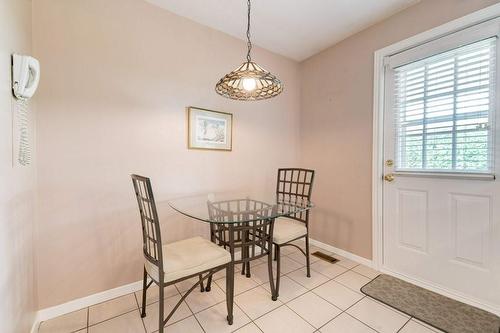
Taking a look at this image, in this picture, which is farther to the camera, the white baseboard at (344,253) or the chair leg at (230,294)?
the white baseboard at (344,253)

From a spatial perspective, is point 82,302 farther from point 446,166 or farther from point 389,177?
point 446,166

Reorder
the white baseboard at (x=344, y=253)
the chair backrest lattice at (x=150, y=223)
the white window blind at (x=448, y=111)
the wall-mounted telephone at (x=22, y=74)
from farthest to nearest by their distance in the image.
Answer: the white baseboard at (x=344, y=253)
the white window blind at (x=448, y=111)
the chair backrest lattice at (x=150, y=223)
the wall-mounted telephone at (x=22, y=74)

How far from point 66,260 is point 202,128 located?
1568 mm

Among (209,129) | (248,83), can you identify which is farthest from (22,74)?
(209,129)

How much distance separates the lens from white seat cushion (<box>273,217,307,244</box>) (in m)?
1.97

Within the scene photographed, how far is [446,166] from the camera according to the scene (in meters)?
1.86

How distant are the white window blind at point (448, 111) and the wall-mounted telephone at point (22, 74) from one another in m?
2.83

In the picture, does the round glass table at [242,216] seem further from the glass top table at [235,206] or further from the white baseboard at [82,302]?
the white baseboard at [82,302]

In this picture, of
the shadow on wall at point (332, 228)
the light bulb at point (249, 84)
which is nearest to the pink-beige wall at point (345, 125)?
the shadow on wall at point (332, 228)

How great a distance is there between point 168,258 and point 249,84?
1.38m

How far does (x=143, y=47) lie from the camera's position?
196 cm

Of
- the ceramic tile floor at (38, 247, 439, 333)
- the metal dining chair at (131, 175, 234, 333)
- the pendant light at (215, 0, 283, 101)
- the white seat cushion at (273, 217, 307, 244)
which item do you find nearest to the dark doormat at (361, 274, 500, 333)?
the ceramic tile floor at (38, 247, 439, 333)

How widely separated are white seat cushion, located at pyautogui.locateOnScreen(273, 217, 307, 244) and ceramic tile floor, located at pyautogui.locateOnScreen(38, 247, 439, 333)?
0.45m

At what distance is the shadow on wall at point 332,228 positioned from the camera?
2.61 meters
